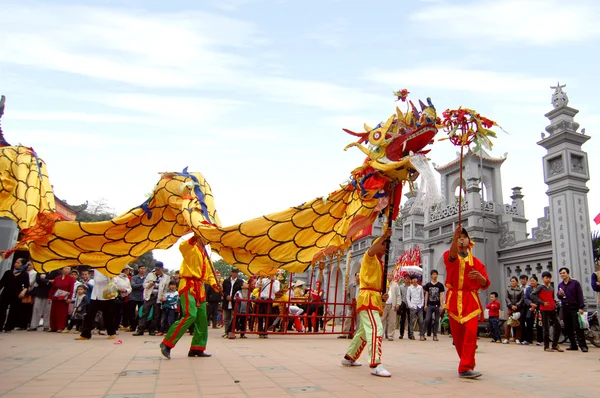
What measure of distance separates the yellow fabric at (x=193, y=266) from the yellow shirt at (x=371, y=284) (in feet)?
7.40

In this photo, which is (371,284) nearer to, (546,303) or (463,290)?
(463,290)

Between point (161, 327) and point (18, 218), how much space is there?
458 cm

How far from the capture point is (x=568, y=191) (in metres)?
10.4

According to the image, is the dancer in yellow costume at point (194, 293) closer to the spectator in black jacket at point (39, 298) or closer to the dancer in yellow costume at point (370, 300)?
the dancer in yellow costume at point (370, 300)

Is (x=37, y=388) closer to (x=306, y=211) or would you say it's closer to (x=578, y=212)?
(x=306, y=211)

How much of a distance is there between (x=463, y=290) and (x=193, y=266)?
348 centimetres

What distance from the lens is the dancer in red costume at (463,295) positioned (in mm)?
4840

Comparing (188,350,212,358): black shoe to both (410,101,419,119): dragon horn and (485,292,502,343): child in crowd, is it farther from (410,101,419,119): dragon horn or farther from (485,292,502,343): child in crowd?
(485,292,502,343): child in crowd

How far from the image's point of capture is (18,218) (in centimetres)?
668

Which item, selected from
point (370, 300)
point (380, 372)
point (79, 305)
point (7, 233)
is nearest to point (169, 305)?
point (79, 305)

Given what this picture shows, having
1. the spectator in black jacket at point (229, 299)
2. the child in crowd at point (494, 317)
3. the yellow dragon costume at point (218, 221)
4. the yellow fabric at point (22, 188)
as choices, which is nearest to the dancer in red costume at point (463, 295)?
the yellow dragon costume at point (218, 221)

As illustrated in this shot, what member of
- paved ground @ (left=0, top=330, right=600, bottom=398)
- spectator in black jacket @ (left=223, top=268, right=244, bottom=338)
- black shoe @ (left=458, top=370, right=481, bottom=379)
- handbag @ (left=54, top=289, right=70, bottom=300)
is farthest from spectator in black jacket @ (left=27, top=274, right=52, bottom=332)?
black shoe @ (left=458, top=370, right=481, bottom=379)

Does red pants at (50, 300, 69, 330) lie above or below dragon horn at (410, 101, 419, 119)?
below

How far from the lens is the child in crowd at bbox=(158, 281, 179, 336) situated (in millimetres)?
9969
